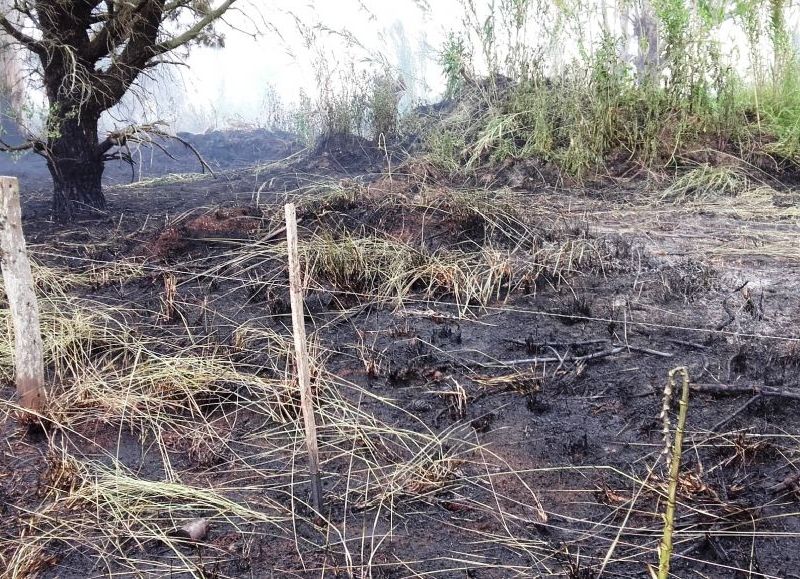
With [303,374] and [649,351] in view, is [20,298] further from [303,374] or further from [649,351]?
[649,351]

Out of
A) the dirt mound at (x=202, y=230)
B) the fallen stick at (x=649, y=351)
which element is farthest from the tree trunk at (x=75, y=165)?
the fallen stick at (x=649, y=351)

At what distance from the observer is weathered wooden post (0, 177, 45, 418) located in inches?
89.0

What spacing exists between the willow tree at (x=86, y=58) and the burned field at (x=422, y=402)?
1518mm

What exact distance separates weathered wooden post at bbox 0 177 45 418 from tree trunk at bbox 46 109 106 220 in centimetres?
367

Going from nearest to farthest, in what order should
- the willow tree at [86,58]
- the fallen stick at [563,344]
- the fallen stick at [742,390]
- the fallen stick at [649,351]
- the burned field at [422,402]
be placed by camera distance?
1. the burned field at [422,402]
2. the fallen stick at [742,390]
3. the fallen stick at [649,351]
4. the fallen stick at [563,344]
5. the willow tree at [86,58]

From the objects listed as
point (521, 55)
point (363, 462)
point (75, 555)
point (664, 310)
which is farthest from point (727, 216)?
point (75, 555)

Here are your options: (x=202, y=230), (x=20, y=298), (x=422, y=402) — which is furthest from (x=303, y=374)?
(x=202, y=230)

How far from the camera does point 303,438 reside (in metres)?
2.35

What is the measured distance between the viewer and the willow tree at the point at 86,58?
17.0ft

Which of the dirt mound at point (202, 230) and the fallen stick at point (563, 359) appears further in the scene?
the dirt mound at point (202, 230)

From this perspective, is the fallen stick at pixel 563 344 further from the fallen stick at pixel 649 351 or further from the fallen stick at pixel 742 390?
the fallen stick at pixel 742 390

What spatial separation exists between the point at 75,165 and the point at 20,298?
389cm

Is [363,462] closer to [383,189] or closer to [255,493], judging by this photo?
[255,493]

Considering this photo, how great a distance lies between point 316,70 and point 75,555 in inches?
325
